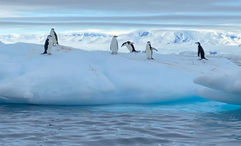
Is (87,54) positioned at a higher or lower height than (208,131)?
higher

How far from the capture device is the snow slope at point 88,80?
49.0 ft

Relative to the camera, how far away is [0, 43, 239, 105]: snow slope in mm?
14930

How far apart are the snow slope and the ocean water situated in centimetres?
33

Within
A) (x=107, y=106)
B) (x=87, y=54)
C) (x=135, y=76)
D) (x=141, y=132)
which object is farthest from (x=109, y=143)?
(x=87, y=54)

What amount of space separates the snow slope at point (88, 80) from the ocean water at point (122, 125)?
1.07 feet

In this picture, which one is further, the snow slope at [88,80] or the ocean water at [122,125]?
the snow slope at [88,80]

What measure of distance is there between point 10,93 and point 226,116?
6048 mm

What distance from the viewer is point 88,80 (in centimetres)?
1527

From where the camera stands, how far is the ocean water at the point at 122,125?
375 inches

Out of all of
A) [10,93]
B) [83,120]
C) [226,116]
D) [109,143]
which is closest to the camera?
[109,143]

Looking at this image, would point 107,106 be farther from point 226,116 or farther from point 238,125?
point 238,125

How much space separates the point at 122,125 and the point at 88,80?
4.14 m

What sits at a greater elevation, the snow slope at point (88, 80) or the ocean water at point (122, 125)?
the snow slope at point (88, 80)

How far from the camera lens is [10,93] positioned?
14742 mm
